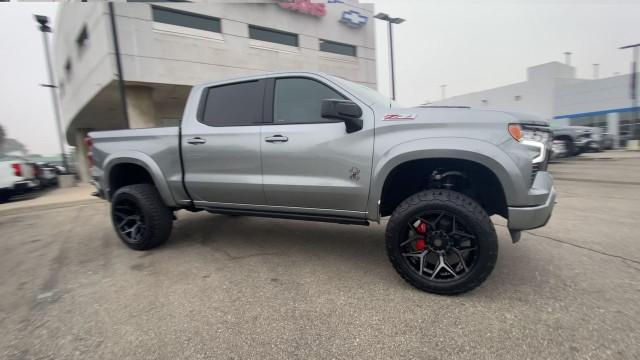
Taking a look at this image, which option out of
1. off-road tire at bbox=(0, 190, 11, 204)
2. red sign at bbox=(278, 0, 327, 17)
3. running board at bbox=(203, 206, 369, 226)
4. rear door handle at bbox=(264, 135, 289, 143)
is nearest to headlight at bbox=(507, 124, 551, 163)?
running board at bbox=(203, 206, 369, 226)

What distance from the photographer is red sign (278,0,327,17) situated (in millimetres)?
15326

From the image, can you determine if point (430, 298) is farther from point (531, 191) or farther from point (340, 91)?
point (340, 91)

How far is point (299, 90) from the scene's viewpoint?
9.92ft

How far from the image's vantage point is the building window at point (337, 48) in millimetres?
17125

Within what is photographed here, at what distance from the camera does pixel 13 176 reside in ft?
29.3

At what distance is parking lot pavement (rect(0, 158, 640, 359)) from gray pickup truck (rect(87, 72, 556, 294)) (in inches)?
15.1

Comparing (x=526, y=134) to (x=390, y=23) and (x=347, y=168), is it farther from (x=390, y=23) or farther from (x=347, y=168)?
(x=390, y=23)

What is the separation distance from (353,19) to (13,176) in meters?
16.6

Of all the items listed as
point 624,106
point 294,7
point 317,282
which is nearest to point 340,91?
point 317,282

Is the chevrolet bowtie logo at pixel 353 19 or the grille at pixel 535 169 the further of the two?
the chevrolet bowtie logo at pixel 353 19

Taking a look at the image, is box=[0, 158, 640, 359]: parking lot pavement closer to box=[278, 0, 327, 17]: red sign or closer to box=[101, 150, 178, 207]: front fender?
box=[101, 150, 178, 207]: front fender

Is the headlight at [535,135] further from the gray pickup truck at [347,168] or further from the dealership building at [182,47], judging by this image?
the dealership building at [182,47]

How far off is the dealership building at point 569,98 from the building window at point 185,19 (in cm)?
2189

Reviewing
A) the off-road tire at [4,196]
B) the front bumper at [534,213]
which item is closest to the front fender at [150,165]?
the front bumper at [534,213]
